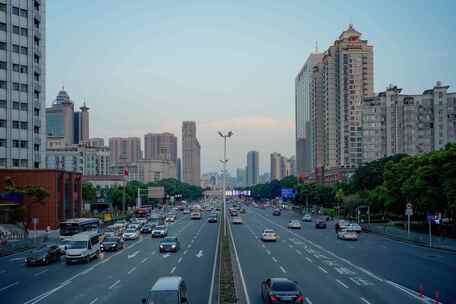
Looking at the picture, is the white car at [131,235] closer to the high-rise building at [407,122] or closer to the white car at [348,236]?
the white car at [348,236]

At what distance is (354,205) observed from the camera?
96000 mm

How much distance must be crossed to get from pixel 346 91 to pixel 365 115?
2501cm

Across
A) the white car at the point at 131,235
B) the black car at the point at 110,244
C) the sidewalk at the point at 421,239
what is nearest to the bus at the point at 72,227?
the white car at the point at 131,235

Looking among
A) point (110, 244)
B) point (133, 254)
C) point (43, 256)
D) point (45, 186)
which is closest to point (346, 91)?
point (45, 186)

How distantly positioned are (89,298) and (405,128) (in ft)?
445

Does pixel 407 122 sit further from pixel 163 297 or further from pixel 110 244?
pixel 163 297

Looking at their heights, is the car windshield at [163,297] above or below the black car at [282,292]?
above

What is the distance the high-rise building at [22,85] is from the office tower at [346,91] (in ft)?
357

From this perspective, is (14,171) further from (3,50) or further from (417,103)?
(417,103)

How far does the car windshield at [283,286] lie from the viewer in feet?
69.8

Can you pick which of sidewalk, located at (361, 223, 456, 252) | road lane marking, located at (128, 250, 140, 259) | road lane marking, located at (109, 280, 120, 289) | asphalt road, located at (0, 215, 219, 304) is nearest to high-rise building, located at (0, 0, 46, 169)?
asphalt road, located at (0, 215, 219, 304)

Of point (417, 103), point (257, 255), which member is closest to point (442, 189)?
point (257, 255)

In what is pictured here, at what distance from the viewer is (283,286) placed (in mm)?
21500

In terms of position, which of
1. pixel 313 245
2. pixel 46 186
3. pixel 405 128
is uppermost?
pixel 405 128
